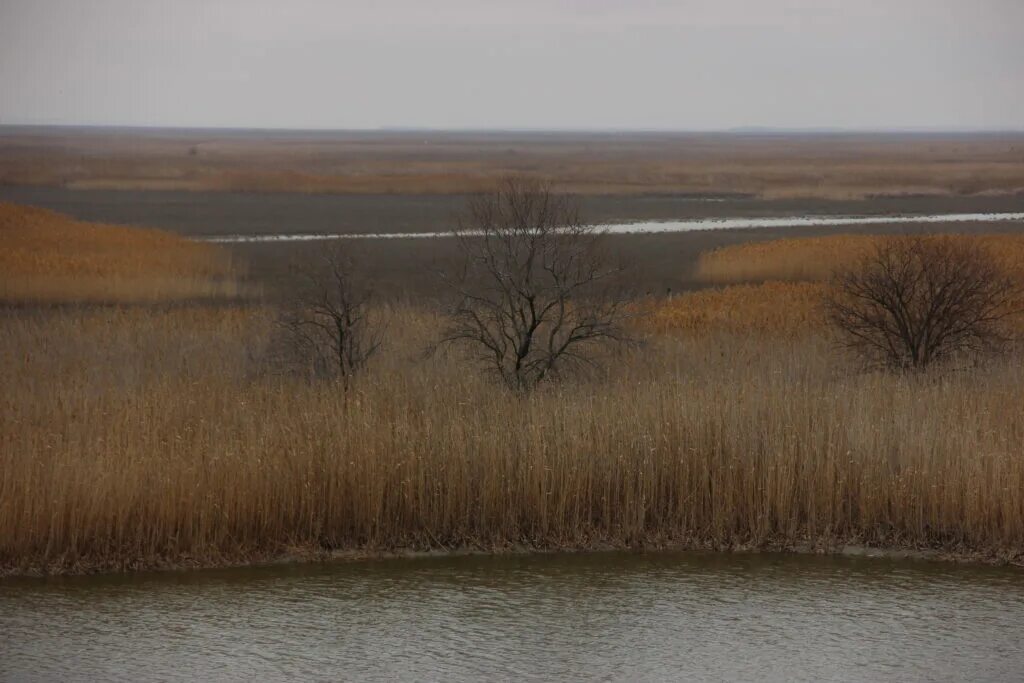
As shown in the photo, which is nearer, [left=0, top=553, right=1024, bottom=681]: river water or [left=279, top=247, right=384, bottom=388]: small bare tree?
[left=0, top=553, right=1024, bottom=681]: river water

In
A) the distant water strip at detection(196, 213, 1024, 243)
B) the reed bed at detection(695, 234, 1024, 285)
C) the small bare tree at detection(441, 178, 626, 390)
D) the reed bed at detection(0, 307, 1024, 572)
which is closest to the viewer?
the reed bed at detection(0, 307, 1024, 572)

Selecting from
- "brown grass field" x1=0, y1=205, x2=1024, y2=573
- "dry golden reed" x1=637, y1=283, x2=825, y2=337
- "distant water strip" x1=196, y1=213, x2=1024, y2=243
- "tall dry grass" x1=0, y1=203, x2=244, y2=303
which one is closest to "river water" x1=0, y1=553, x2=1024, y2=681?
"brown grass field" x1=0, y1=205, x2=1024, y2=573

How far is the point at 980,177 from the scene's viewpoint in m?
89.4

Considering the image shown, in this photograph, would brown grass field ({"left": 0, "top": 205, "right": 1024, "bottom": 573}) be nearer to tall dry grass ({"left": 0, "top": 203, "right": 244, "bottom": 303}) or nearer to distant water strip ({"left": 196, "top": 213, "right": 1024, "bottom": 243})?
tall dry grass ({"left": 0, "top": 203, "right": 244, "bottom": 303})

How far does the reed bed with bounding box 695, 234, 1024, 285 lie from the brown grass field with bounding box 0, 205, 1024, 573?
733 inches

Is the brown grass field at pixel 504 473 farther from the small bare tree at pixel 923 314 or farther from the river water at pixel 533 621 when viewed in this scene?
the small bare tree at pixel 923 314

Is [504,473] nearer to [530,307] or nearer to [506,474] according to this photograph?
[506,474]

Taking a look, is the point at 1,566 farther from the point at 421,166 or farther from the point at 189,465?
the point at 421,166

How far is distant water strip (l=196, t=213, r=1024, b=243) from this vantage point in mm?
44531

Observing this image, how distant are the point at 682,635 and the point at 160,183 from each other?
71609 mm

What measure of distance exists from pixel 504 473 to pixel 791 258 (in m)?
23.2

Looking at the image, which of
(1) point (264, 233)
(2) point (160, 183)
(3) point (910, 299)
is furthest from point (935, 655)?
(2) point (160, 183)

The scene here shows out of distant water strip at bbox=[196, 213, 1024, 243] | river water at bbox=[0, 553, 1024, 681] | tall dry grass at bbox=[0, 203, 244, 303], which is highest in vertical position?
distant water strip at bbox=[196, 213, 1024, 243]

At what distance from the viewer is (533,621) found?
11.3 meters
